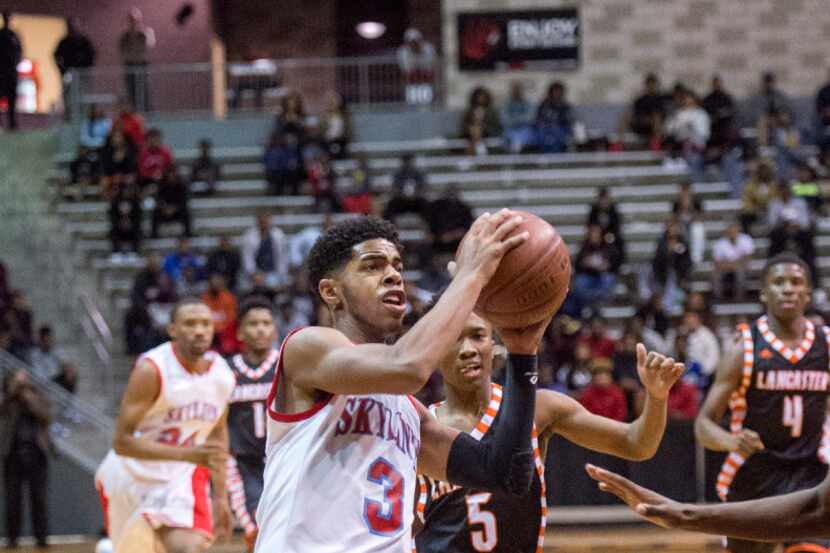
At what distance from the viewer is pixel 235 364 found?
8.55 metres

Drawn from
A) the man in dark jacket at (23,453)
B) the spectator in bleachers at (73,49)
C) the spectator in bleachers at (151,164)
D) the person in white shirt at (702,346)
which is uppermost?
the spectator in bleachers at (73,49)

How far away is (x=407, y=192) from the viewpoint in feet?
54.9

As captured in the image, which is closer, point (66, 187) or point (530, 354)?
point (530, 354)

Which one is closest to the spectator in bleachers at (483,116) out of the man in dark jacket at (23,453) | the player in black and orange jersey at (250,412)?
the man in dark jacket at (23,453)

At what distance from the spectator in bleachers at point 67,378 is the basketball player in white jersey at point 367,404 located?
10.6 metres

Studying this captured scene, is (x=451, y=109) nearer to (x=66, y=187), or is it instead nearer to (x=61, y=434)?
(x=66, y=187)

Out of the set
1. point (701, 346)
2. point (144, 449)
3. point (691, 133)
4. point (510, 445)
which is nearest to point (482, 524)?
point (510, 445)

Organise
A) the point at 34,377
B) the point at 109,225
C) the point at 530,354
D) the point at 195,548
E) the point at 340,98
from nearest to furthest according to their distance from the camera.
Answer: the point at 530,354, the point at 195,548, the point at 34,377, the point at 109,225, the point at 340,98

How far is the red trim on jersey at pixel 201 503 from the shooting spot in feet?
23.9

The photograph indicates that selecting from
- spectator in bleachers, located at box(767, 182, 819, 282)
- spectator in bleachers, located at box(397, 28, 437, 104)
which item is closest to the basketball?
spectator in bleachers, located at box(767, 182, 819, 282)

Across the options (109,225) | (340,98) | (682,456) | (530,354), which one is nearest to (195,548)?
(530,354)

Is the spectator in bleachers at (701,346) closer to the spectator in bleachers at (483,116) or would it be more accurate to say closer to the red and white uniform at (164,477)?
the spectator in bleachers at (483,116)

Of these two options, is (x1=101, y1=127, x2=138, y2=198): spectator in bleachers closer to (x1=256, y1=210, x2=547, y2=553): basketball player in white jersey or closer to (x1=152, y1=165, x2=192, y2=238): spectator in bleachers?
(x1=152, y1=165, x2=192, y2=238): spectator in bleachers

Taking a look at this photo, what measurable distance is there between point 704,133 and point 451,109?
373 cm
